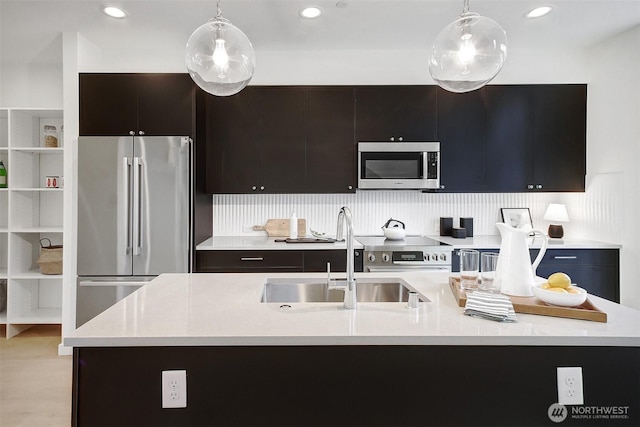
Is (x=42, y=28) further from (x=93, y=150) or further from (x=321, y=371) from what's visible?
(x=321, y=371)

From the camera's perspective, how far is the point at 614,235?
3307 mm

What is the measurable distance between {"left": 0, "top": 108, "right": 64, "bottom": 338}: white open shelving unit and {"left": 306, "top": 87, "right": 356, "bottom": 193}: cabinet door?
94.0 inches

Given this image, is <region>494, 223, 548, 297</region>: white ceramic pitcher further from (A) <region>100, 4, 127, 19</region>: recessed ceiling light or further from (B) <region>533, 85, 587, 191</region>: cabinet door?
(A) <region>100, 4, 127, 19</region>: recessed ceiling light

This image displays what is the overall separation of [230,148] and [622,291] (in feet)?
11.9

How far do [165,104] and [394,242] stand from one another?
233 centimetres

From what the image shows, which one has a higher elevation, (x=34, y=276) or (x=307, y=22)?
(x=307, y=22)

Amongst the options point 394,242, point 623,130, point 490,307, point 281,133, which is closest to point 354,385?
point 490,307

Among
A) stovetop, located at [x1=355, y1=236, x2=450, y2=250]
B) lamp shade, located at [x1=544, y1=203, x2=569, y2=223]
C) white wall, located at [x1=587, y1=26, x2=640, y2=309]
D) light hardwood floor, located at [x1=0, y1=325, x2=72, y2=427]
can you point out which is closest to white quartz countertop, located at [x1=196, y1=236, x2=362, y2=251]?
stovetop, located at [x1=355, y1=236, x2=450, y2=250]

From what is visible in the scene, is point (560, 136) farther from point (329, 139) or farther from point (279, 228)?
point (279, 228)

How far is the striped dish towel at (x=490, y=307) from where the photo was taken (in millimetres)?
1324

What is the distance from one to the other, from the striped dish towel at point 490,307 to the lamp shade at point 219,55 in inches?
50.4

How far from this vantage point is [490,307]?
53.7 inches

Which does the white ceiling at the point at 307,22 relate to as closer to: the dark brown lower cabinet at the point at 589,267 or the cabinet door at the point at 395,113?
the cabinet door at the point at 395,113

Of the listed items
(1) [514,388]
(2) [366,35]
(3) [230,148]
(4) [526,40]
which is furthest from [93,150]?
(4) [526,40]
